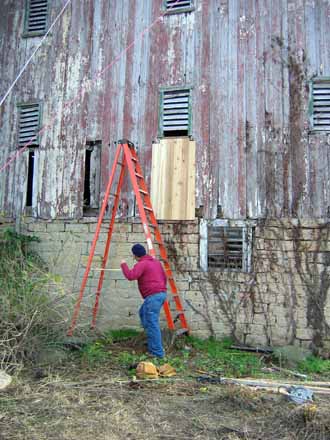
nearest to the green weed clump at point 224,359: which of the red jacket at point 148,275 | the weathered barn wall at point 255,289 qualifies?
the weathered barn wall at point 255,289

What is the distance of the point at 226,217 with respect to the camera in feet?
26.0

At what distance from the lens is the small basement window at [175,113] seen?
8445 millimetres

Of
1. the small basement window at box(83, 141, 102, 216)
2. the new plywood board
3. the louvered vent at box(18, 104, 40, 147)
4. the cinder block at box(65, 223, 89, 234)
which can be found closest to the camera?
the new plywood board

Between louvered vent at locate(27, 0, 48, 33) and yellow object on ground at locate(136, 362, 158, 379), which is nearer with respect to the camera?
yellow object on ground at locate(136, 362, 158, 379)

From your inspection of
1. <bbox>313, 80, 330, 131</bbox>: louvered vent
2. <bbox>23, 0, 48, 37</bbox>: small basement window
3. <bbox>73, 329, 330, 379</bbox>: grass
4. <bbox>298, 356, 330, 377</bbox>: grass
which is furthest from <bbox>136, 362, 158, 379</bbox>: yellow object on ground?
<bbox>23, 0, 48, 37</bbox>: small basement window

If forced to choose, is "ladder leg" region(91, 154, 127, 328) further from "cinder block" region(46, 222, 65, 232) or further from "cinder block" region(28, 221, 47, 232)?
"cinder block" region(28, 221, 47, 232)

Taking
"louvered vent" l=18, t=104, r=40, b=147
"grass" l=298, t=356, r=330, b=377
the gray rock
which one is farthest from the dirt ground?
"louvered vent" l=18, t=104, r=40, b=147

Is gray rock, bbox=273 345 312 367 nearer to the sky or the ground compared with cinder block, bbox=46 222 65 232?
nearer to the ground

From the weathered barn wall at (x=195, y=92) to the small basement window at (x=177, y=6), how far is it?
4.5 inches

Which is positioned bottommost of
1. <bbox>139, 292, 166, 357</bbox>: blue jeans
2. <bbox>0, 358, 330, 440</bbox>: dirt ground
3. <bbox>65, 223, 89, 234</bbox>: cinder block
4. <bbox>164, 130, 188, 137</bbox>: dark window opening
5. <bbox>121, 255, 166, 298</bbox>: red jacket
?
<bbox>0, 358, 330, 440</bbox>: dirt ground

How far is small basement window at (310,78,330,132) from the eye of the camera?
7812 millimetres

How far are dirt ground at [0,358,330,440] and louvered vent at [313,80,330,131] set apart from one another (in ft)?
15.4

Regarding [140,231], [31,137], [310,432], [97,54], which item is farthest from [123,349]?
[97,54]

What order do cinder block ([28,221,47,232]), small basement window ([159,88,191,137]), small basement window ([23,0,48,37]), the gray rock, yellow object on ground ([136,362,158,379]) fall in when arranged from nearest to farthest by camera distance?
1. yellow object on ground ([136,362,158,379])
2. the gray rock
3. small basement window ([159,88,191,137])
4. cinder block ([28,221,47,232])
5. small basement window ([23,0,48,37])
